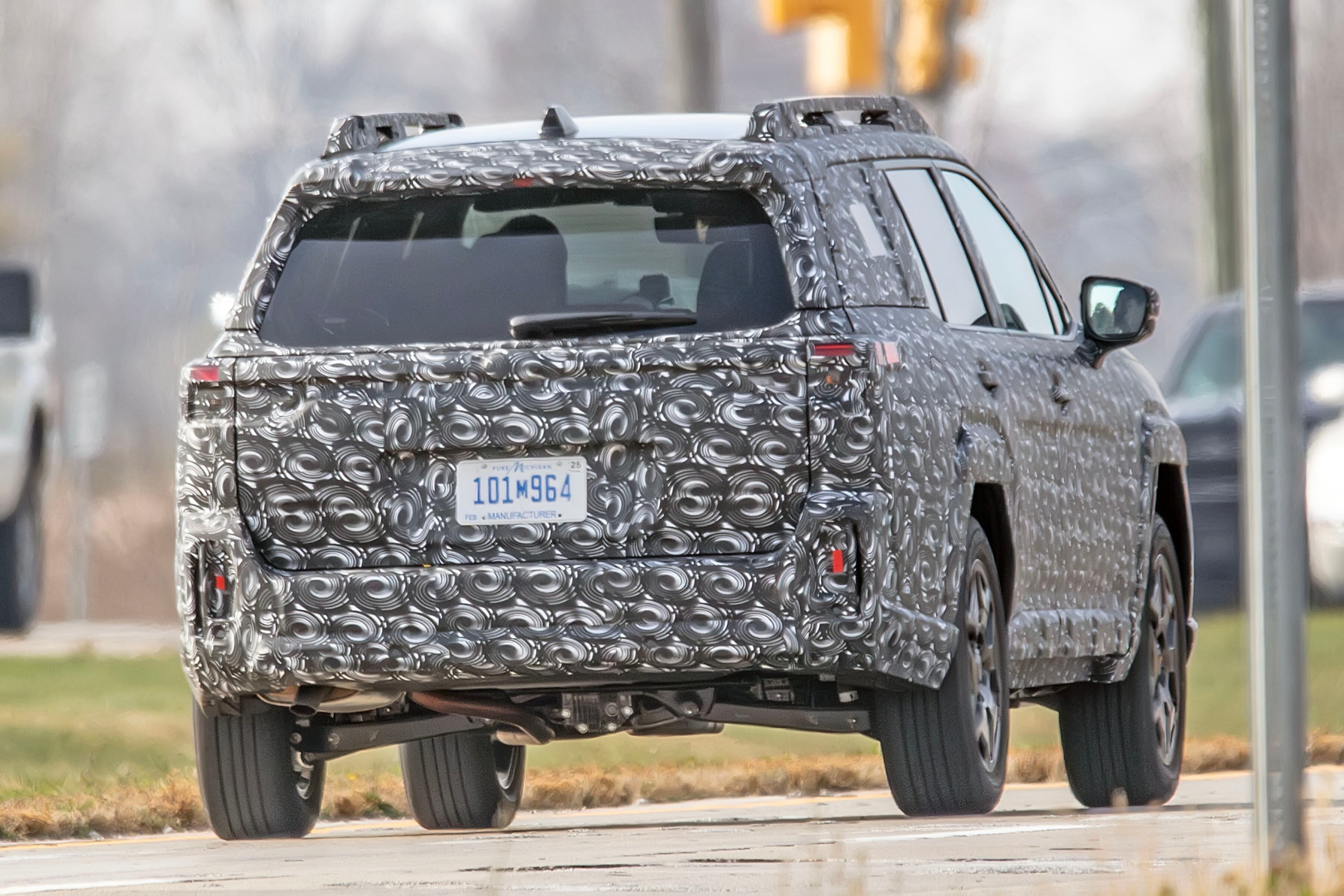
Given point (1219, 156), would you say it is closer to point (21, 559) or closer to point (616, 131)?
point (21, 559)

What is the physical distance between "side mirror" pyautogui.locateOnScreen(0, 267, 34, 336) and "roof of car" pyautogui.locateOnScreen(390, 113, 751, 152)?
347 inches

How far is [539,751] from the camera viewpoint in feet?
51.3

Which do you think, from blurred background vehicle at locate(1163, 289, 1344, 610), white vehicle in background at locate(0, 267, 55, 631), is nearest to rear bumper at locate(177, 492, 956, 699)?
white vehicle in background at locate(0, 267, 55, 631)

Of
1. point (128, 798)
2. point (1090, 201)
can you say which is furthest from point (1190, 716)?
point (1090, 201)

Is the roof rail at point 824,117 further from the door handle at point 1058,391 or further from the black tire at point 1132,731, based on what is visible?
the black tire at point 1132,731

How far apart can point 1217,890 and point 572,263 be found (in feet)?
8.85

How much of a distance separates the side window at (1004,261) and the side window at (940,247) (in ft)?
0.56

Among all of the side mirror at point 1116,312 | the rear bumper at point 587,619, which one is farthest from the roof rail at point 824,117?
the rear bumper at point 587,619

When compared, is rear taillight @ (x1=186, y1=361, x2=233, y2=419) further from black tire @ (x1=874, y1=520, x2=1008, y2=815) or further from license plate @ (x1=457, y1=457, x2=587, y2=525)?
black tire @ (x1=874, y1=520, x2=1008, y2=815)

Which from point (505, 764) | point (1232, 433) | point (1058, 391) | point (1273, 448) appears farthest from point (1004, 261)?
point (1232, 433)

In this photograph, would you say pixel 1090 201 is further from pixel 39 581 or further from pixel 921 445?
pixel 921 445

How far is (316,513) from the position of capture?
7820mm

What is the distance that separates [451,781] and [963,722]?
228cm

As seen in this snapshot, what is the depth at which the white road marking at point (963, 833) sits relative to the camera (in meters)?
8.03
